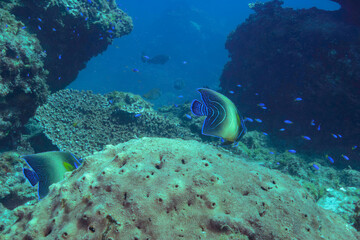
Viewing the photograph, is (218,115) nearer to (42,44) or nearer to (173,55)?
(42,44)

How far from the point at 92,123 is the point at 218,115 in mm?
6403

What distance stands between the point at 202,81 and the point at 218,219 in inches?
1660

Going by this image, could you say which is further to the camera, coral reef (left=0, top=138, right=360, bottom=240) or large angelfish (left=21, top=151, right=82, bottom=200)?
large angelfish (left=21, top=151, right=82, bottom=200)

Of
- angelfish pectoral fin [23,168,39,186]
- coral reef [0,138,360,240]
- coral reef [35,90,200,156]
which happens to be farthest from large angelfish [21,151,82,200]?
coral reef [35,90,200,156]

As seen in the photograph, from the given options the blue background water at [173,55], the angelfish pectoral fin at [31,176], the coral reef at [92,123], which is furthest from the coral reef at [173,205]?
the blue background water at [173,55]

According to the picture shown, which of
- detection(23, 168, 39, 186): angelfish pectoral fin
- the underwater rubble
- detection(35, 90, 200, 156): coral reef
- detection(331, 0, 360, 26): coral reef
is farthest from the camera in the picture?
detection(331, 0, 360, 26): coral reef

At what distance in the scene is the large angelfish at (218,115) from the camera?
1.85m

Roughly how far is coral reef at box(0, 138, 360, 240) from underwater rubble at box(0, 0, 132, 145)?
4.28 m

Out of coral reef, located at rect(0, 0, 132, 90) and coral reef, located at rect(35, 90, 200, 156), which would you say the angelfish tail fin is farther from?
coral reef, located at rect(0, 0, 132, 90)

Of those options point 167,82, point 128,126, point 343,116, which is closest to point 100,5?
point 128,126

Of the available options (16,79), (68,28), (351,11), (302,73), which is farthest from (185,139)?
(351,11)

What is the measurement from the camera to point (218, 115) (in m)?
1.85

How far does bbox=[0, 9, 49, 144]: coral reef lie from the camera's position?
4.82m

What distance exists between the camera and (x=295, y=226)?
1702mm
